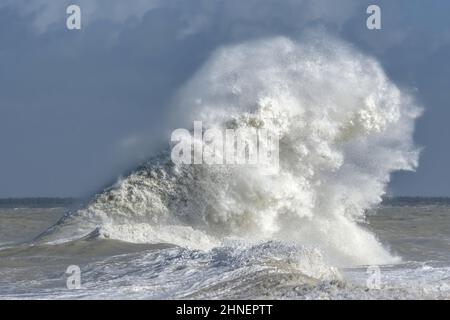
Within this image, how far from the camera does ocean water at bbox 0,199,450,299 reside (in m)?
8.93

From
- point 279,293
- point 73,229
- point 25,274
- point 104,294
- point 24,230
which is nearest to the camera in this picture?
point 279,293

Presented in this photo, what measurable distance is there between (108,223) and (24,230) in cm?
948

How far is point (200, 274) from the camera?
10.4 metres

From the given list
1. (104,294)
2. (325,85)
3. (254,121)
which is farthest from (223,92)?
(104,294)

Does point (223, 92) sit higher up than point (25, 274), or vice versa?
point (223, 92)

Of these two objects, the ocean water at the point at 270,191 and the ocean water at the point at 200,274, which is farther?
the ocean water at the point at 270,191

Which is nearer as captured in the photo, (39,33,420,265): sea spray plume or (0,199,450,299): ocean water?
(0,199,450,299): ocean water

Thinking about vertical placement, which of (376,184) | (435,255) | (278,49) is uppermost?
(278,49)

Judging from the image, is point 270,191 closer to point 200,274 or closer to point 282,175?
point 282,175

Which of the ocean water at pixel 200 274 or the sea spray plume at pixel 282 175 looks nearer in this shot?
the ocean water at pixel 200 274

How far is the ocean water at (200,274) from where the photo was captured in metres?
8.93
